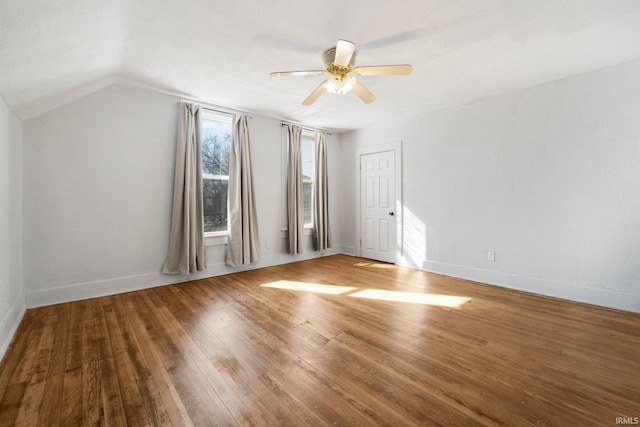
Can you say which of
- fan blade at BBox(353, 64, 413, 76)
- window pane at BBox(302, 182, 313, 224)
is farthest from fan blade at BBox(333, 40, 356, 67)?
window pane at BBox(302, 182, 313, 224)

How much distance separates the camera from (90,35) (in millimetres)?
1930

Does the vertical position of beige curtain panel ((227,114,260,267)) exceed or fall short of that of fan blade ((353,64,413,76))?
it falls short

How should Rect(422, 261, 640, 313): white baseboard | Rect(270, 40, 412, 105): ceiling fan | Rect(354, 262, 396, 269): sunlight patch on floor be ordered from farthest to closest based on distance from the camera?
Rect(354, 262, 396, 269): sunlight patch on floor
Rect(422, 261, 640, 313): white baseboard
Rect(270, 40, 412, 105): ceiling fan

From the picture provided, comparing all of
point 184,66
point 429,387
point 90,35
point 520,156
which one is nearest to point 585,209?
point 520,156

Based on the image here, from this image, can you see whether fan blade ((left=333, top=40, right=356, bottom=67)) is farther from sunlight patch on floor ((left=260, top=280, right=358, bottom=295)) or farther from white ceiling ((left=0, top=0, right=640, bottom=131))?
sunlight patch on floor ((left=260, top=280, right=358, bottom=295))

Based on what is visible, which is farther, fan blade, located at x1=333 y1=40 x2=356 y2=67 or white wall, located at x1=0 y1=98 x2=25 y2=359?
white wall, located at x1=0 y1=98 x2=25 y2=359

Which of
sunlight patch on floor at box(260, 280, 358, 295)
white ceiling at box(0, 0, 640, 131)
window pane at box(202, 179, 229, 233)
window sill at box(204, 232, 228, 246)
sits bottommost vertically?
sunlight patch on floor at box(260, 280, 358, 295)

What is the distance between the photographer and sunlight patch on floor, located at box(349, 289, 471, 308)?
2921mm

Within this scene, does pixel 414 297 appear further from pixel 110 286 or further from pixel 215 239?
pixel 110 286

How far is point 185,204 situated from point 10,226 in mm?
1532

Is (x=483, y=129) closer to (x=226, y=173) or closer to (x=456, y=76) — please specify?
(x=456, y=76)

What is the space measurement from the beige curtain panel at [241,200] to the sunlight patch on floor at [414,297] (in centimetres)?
188

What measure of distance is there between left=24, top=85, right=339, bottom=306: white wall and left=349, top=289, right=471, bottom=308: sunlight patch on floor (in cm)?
238

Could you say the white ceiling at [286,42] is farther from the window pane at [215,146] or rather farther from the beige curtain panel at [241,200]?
the beige curtain panel at [241,200]
